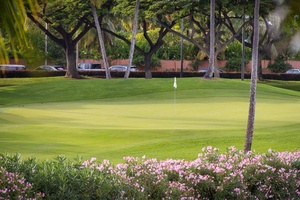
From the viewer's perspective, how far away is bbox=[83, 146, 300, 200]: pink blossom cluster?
7797 mm

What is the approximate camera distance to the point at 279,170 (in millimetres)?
8938

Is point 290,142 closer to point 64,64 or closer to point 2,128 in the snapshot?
point 2,128

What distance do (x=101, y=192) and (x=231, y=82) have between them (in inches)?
1542

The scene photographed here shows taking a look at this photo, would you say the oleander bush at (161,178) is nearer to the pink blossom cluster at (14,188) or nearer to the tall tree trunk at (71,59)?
the pink blossom cluster at (14,188)

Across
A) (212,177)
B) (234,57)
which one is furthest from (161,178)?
(234,57)

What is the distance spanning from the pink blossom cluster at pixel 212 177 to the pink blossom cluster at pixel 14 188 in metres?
1.03

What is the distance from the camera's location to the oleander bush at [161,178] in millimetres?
6812

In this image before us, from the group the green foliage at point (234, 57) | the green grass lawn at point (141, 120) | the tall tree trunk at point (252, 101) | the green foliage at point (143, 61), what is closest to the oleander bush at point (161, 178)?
the tall tree trunk at point (252, 101)

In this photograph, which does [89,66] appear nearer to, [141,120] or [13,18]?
[141,120]

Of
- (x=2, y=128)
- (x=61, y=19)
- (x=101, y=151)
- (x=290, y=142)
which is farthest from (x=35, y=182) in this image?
(x=61, y=19)

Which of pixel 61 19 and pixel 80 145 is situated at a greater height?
pixel 61 19

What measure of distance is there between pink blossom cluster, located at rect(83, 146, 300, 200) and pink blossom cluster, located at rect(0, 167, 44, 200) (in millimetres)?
1035

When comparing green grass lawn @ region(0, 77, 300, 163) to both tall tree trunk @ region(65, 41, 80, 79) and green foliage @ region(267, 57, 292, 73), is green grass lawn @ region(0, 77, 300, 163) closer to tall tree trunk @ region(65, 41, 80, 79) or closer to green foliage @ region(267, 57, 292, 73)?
tall tree trunk @ region(65, 41, 80, 79)

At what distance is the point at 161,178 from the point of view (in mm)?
7922
